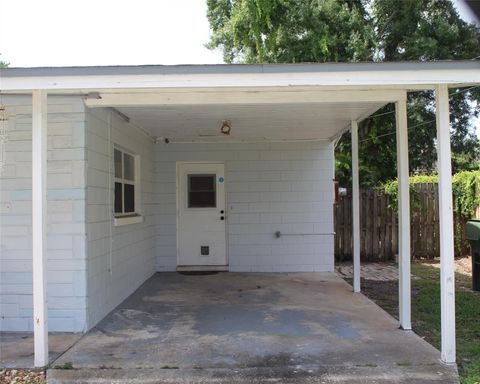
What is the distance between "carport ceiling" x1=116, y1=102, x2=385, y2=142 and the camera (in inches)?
230

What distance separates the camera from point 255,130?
788 centimetres

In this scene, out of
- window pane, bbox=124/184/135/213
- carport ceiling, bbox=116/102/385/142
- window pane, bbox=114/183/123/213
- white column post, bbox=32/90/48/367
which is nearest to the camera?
white column post, bbox=32/90/48/367

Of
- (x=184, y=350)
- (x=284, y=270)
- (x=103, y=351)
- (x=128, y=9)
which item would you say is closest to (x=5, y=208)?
(x=103, y=351)

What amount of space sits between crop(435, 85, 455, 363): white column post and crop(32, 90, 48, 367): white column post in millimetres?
3419

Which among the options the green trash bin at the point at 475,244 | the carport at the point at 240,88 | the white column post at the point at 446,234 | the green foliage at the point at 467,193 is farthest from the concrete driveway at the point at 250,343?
the green foliage at the point at 467,193

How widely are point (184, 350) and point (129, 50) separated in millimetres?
15811

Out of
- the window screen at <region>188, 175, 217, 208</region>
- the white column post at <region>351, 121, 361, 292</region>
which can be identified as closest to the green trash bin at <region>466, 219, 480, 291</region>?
the white column post at <region>351, 121, 361, 292</region>

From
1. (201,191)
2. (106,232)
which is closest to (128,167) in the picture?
(106,232)

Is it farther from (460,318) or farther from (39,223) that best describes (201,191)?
(39,223)

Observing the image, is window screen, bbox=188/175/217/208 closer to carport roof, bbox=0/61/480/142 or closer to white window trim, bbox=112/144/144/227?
white window trim, bbox=112/144/144/227

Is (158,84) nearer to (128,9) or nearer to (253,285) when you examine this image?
(253,285)

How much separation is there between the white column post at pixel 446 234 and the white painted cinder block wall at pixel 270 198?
511 centimetres

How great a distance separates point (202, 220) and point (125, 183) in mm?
2507

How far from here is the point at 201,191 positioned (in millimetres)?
9398
